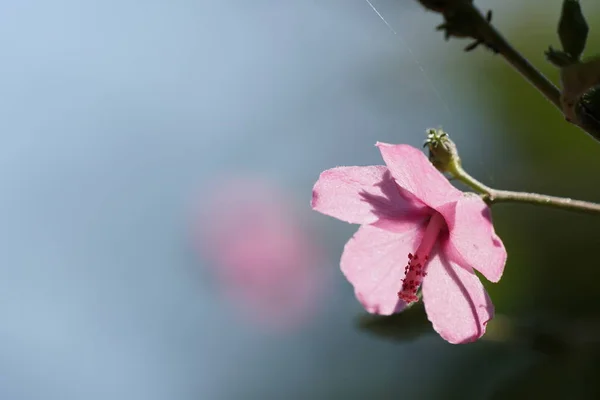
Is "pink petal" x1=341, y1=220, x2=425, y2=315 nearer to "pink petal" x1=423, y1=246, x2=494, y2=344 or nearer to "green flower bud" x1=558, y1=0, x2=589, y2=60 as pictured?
"pink petal" x1=423, y1=246, x2=494, y2=344

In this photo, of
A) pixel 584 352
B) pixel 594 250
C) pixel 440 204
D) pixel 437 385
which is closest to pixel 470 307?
pixel 440 204

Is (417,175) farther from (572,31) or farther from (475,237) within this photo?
(572,31)

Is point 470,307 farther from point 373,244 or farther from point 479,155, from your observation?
point 479,155

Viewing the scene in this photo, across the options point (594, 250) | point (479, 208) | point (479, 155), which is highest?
point (479, 155)

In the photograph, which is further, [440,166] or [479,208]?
[440,166]

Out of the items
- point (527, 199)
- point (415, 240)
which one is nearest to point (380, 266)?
point (415, 240)

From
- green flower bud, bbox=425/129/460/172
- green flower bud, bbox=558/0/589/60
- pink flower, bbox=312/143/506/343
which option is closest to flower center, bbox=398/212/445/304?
pink flower, bbox=312/143/506/343

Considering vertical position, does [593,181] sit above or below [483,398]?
above
